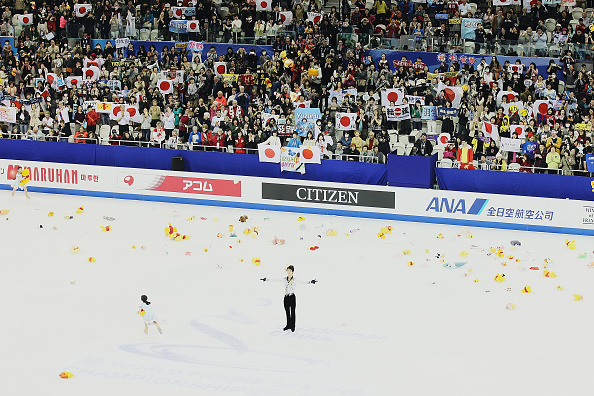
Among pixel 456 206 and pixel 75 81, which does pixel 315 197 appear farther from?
pixel 75 81

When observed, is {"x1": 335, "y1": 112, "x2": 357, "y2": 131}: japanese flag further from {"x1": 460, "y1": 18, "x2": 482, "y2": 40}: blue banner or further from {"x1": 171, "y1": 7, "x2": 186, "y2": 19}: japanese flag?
{"x1": 171, "y1": 7, "x2": 186, "y2": 19}: japanese flag

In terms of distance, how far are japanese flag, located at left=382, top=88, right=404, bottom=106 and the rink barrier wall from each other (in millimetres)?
4049

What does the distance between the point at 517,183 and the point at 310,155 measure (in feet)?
19.8

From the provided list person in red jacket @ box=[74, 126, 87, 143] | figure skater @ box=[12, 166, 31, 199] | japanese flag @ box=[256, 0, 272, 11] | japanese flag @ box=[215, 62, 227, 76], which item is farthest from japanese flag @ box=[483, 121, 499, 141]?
figure skater @ box=[12, 166, 31, 199]

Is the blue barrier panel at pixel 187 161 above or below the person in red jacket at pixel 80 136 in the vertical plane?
below

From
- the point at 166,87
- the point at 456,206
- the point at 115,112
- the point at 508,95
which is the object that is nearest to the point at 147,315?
the point at 456,206

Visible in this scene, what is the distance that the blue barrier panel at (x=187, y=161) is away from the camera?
91.6 feet

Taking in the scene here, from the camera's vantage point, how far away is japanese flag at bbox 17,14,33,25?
124ft

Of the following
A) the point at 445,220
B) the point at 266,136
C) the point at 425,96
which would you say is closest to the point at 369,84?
the point at 425,96

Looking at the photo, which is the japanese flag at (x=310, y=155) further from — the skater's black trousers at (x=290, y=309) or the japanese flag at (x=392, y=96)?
the skater's black trousers at (x=290, y=309)

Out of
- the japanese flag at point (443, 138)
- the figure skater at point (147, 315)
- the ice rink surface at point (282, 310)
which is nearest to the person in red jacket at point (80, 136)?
the ice rink surface at point (282, 310)

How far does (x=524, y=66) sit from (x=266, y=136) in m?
8.70

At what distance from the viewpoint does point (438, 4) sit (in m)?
33.5

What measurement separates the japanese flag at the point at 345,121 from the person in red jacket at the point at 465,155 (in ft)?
12.0
